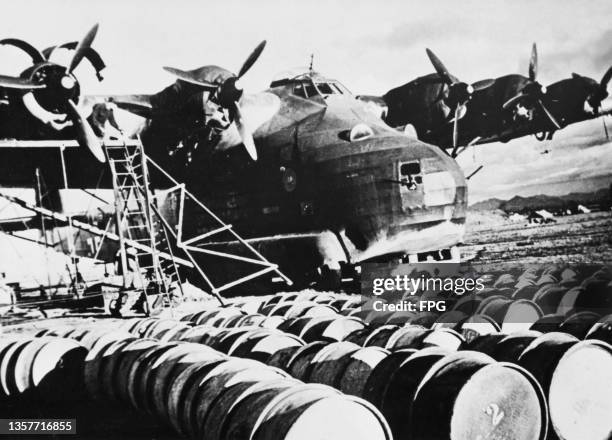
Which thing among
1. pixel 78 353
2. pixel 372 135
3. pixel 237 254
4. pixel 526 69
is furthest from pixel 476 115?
pixel 78 353

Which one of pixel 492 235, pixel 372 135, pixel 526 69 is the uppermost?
pixel 526 69

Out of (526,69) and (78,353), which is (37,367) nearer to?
(78,353)

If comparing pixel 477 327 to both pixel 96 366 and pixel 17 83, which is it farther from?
pixel 17 83

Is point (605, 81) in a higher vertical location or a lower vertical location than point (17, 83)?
lower

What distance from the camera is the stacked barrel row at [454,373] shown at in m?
4.93

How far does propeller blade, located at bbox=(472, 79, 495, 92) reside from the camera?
19.0 meters

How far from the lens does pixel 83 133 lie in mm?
15086

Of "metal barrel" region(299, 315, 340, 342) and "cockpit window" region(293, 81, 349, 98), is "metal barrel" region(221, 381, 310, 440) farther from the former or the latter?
"cockpit window" region(293, 81, 349, 98)

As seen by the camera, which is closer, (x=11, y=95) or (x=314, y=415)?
(x=314, y=415)

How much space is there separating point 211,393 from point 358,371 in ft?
5.28

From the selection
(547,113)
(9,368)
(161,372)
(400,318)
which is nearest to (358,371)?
(161,372)

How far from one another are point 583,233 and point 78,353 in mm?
24684

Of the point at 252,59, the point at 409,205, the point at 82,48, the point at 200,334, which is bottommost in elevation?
the point at 200,334

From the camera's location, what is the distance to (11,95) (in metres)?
15.2
